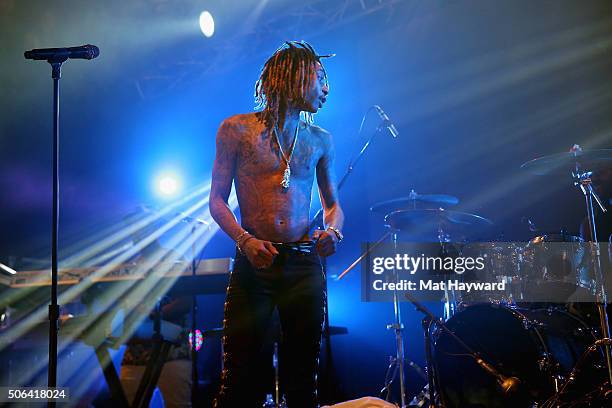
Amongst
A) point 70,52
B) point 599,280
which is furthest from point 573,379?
point 70,52

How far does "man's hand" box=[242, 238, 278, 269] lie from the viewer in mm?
2090

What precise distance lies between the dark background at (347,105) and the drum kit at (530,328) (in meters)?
1.55

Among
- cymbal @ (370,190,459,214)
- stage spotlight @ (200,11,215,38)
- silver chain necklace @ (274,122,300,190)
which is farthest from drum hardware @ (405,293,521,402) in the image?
stage spotlight @ (200,11,215,38)

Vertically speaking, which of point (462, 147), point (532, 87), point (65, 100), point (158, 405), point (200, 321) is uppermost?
point (65, 100)

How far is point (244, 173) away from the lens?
246 centimetres

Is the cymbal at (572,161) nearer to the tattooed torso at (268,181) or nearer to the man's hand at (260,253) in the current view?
the tattooed torso at (268,181)

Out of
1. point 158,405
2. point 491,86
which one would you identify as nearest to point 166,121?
point 158,405

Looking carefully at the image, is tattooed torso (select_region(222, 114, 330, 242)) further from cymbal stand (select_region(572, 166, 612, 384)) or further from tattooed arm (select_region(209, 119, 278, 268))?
cymbal stand (select_region(572, 166, 612, 384))

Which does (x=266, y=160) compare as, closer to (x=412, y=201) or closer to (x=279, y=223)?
Result: (x=279, y=223)

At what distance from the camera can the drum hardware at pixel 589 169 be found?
4215mm

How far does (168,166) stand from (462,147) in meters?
4.11

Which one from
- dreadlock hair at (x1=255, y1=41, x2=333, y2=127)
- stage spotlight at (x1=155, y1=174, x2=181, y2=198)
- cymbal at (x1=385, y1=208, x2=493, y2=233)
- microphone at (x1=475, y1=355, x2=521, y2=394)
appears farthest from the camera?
stage spotlight at (x1=155, y1=174, x2=181, y2=198)

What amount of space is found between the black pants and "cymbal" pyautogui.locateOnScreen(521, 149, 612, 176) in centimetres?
319

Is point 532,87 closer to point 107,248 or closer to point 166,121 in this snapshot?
point 166,121
